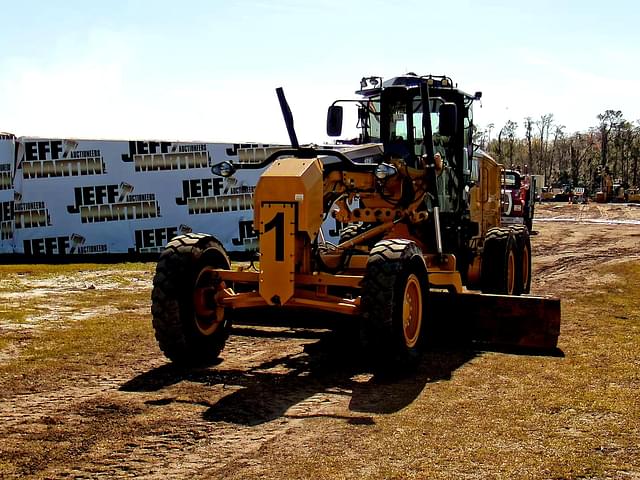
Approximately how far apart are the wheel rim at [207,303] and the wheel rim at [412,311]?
6.20 ft

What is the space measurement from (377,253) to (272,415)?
198 cm

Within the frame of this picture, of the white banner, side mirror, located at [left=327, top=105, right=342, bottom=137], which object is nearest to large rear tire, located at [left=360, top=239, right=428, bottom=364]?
side mirror, located at [left=327, top=105, right=342, bottom=137]

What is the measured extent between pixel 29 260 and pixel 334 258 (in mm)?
12377

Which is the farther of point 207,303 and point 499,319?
point 499,319

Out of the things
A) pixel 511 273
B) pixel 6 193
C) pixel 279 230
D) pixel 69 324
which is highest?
pixel 6 193

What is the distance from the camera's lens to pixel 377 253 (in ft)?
25.7

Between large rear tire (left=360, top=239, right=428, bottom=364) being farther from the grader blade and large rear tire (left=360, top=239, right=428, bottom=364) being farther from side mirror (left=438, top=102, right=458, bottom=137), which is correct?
side mirror (left=438, top=102, right=458, bottom=137)

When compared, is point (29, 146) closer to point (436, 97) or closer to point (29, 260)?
point (29, 260)

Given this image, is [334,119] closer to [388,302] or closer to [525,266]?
[388,302]

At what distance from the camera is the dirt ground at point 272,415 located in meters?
5.38

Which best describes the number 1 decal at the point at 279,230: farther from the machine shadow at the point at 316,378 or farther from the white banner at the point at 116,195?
the white banner at the point at 116,195

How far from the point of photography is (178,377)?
791 centimetres

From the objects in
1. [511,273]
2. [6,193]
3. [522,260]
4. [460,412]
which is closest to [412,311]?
[460,412]

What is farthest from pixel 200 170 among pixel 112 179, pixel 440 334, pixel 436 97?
pixel 440 334
